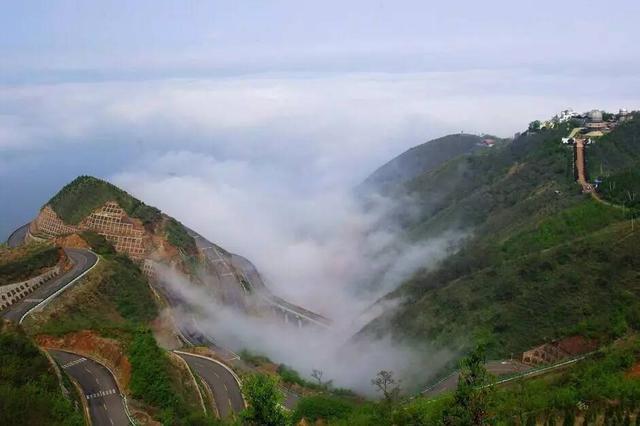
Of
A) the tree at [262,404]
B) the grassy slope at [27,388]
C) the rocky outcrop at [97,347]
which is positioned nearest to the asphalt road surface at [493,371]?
the tree at [262,404]

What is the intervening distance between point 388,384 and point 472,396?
3731cm

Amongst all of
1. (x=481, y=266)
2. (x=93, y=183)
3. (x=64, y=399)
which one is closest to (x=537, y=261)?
(x=481, y=266)

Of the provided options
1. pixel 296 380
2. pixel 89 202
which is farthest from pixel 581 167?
pixel 89 202

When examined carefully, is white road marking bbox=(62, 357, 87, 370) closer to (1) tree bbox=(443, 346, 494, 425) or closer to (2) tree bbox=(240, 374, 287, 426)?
(2) tree bbox=(240, 374, 287, 426)

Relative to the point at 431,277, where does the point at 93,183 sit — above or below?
above

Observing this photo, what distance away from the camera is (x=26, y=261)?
234 ft

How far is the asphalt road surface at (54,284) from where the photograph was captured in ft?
200

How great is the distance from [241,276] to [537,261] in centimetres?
5578

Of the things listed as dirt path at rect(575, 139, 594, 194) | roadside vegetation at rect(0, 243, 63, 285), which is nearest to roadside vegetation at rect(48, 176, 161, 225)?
roadside vegetation at rect(0, 243, 63, 285)

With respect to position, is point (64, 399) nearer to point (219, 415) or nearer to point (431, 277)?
point (219, 415)

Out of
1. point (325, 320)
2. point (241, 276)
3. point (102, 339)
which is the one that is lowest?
point (325, 320)

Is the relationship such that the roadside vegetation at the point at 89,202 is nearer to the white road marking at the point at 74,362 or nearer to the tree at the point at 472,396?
the white road marking at the point at 74,362

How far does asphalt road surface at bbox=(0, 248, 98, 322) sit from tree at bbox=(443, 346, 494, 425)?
42613mm

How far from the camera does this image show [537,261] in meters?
72.2
